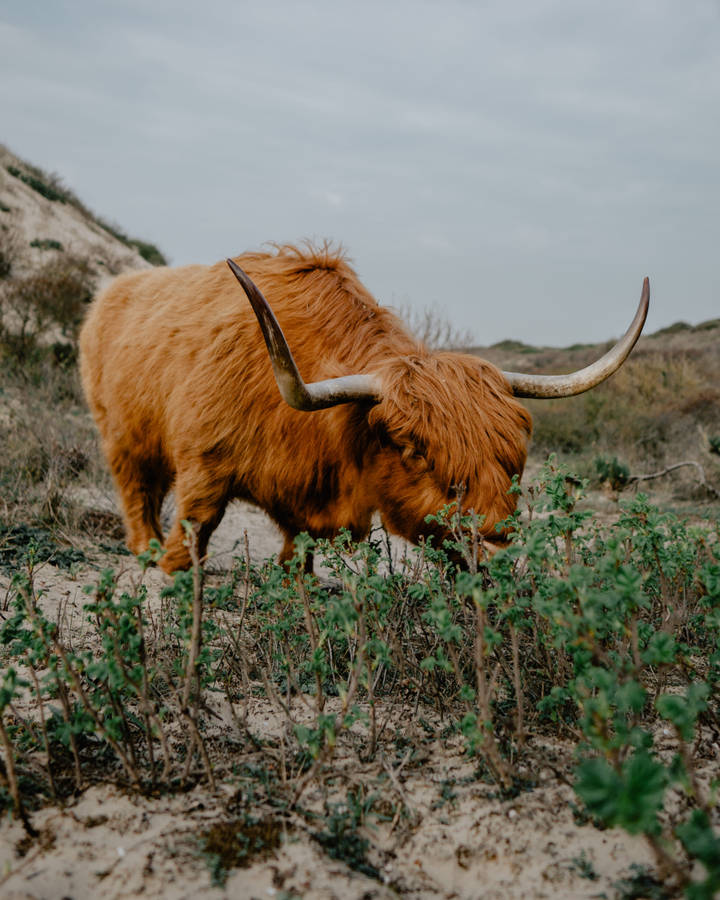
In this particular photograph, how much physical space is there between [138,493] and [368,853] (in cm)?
374

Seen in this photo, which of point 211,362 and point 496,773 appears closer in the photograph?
point 496,773

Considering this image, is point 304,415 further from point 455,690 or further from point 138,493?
point 138,493

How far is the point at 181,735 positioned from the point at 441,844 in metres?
0.87

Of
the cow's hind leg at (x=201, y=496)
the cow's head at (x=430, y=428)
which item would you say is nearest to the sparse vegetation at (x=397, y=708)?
the cow's head at (x=430, y=428)

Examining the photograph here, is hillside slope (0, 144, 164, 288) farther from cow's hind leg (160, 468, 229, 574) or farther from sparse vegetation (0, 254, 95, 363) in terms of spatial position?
cow's hind leg (160, 468, 229, 574)

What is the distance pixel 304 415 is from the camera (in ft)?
10.9

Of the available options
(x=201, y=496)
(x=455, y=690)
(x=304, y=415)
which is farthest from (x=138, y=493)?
(x=455, y=690)

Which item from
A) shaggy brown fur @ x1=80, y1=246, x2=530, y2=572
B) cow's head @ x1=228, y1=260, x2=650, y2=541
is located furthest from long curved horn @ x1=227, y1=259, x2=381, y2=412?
shaggy brown fur @ x1=80, y1=246, x2=530, y2=572

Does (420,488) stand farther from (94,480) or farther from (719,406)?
(719,406)

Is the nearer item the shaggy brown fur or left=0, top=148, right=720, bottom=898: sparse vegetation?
left=0, top=148, right=720, bottom=898: sparse vegetation

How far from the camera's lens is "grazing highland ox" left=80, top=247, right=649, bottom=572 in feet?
9.14

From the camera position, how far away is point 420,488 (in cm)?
286

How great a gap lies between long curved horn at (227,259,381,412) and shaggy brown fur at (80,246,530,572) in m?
0.12

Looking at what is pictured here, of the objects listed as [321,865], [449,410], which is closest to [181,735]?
[321,865]
